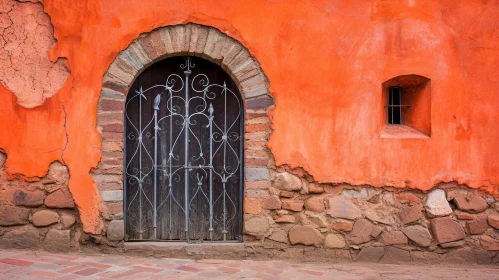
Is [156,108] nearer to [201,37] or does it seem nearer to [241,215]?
[201,37]

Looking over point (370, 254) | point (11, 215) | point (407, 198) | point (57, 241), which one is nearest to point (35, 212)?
point (11, 215)

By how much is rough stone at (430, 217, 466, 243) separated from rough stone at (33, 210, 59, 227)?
363cm

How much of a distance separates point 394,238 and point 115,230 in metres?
2.67

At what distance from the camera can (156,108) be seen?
494 cm

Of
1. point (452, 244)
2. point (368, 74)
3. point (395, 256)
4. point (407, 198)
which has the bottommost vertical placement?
point (395, 256)

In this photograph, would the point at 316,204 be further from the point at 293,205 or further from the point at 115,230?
the point at 115,230

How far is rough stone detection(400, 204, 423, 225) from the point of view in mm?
4734

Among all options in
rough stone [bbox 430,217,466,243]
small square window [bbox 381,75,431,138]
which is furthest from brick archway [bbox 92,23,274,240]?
rough stone [bbox 430,217,466,243]

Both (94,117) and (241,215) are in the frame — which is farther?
Answer: (241,215)

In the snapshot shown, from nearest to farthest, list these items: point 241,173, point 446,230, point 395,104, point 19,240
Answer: point 19,240 → point 446,230 → point 241,173 → point 395,104

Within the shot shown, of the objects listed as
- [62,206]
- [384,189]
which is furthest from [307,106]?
[62,206]

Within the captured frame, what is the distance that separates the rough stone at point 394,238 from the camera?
15.5ft

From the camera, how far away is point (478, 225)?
4734 millimetres

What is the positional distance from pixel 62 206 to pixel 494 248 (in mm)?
4143
